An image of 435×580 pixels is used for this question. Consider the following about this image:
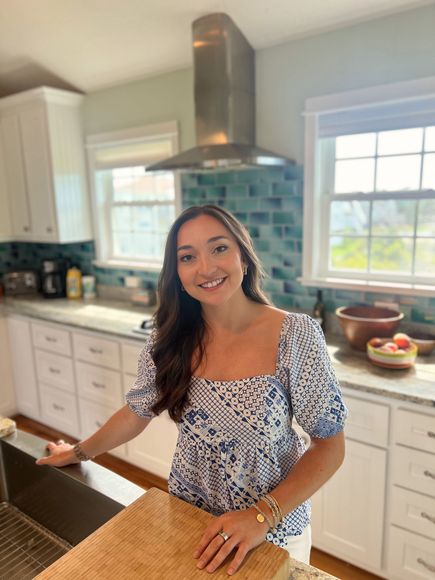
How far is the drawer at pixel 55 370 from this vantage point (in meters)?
3.14

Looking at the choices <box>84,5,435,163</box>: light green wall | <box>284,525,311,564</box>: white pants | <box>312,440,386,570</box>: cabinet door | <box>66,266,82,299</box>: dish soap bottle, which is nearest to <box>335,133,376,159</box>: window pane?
<box>84,5,435,163</box>: light green wall

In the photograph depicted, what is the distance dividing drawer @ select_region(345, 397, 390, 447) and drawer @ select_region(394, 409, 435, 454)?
0.17 feet

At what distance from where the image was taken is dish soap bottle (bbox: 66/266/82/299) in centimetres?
378

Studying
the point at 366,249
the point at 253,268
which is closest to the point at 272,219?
the point at 366,249

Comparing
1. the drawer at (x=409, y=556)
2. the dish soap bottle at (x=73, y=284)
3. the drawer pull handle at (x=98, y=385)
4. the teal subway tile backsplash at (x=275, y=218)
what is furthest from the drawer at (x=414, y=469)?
the dish soap bottle at (x=73, y=284)

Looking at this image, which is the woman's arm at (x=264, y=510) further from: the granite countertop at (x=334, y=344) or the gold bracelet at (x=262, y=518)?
the granite countertop at (x=334, y=344)

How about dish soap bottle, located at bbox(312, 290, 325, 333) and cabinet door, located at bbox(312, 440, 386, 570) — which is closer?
cabinet door, located at bbox(312, 440, 386, 570)

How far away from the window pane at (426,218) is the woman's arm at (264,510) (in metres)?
1.64

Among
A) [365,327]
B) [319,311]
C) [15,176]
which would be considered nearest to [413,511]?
[365,327]

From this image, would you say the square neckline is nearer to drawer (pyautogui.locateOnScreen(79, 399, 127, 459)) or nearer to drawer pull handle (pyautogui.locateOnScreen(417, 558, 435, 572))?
drawer pull handle (pyautogui.locateOnScreen(417, 558, 435, 572))

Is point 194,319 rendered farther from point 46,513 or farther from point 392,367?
point 392,367

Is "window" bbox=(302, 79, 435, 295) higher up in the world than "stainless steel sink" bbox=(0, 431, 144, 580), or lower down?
higher up

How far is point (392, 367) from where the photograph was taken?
77.1 inches

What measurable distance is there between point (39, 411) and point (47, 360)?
49 cm
